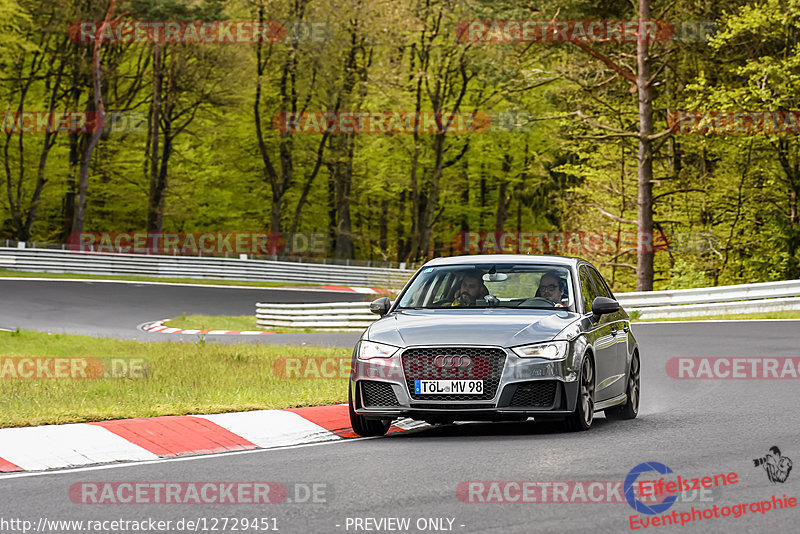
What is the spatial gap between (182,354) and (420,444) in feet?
30.4

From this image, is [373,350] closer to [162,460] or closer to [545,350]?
[545,350]

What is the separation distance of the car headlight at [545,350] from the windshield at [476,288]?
43.7 inches

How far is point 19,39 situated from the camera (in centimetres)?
5534

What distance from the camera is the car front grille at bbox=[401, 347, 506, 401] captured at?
9.94m

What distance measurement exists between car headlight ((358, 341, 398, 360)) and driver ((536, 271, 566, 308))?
1918 mm

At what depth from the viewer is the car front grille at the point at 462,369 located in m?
9.94

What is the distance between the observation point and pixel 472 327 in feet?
33.5

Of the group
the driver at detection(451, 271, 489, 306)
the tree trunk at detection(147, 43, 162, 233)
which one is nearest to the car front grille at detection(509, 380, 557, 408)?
the driver at detection(451, 271, 489, 306)

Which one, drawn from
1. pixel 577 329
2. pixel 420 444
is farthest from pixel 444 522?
pixel 577 329

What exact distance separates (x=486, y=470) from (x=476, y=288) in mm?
3347
